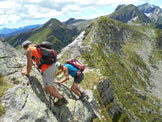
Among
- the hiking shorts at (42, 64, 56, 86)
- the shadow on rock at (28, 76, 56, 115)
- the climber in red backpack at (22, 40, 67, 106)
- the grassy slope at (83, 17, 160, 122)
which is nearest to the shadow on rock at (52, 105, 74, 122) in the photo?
the shadow on rock at (28, 76, 56, 115)

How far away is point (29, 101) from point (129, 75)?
52.1 metres

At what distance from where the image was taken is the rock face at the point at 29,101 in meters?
7.61

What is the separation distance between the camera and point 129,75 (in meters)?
55.1

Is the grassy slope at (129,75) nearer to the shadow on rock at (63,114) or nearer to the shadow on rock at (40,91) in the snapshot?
the shadow on rock at (63,114)

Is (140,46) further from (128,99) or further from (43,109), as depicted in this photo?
(43,109)

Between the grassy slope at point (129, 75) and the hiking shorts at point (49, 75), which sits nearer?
the hiking shorts at point (49, 75)

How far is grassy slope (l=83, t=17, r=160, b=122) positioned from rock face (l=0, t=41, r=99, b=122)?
13293 mm

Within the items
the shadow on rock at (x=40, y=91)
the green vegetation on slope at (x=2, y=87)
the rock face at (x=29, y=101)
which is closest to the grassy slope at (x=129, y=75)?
the rock face at (x=29, y=101)

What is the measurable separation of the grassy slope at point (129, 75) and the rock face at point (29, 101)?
1329cm

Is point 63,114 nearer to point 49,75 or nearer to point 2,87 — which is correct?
point 49,75

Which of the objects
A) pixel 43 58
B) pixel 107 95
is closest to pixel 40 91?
pixel 43 58

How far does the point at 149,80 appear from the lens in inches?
2574

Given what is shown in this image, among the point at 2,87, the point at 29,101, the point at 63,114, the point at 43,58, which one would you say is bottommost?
the point at 63,114

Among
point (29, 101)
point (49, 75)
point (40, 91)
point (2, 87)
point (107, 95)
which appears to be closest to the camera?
point (29, 101)
